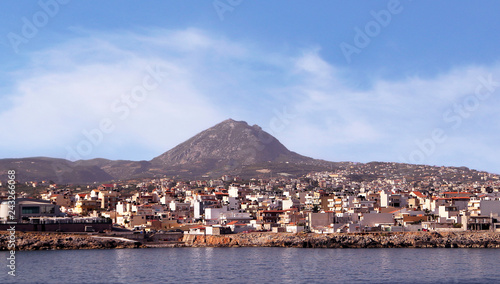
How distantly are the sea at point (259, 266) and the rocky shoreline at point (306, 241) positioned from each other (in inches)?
146

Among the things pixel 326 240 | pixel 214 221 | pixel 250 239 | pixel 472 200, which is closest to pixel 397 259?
pixel 326 240

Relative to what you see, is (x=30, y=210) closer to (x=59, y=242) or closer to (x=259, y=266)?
(x=59, y=242)

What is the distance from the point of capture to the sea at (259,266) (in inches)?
1927

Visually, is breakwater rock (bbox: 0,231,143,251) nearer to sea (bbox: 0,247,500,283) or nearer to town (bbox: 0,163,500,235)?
sea (bbox: 0,247,500,283)

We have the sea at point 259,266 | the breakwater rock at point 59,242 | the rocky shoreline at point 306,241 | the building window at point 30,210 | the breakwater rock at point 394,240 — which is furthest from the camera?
the building window at point 30,210

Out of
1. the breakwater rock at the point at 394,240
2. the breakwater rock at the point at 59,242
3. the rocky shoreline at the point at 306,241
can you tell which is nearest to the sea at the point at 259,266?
the breakwater rock at the point at 394,240

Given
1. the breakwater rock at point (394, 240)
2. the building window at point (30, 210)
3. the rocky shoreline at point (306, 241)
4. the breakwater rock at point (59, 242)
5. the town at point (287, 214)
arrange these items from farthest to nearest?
1. the building window at point (30, 210)
2. the town at point (287, 214)
3. the breakwater rock at point (59, 242)
4. the rocky shoreline at point (306, 241)
5. the breakwater rock at point (394, 240)

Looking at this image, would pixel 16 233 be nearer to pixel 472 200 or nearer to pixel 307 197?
pixel 307 197

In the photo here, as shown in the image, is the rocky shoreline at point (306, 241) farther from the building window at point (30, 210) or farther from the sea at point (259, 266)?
the building window at point (30, 210)

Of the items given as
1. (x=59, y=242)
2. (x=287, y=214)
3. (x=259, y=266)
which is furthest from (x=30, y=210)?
(x=259, y=266)

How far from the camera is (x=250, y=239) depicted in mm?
86062

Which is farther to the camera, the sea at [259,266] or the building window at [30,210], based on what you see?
the building window at [30,210]

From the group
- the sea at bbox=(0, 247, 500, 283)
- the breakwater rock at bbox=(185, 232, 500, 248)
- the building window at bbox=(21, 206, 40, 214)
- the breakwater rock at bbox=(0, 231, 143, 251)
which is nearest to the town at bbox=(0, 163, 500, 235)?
the building window at bbox=(21, 206, 40, 214)

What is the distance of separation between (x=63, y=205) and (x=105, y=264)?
223 feet
